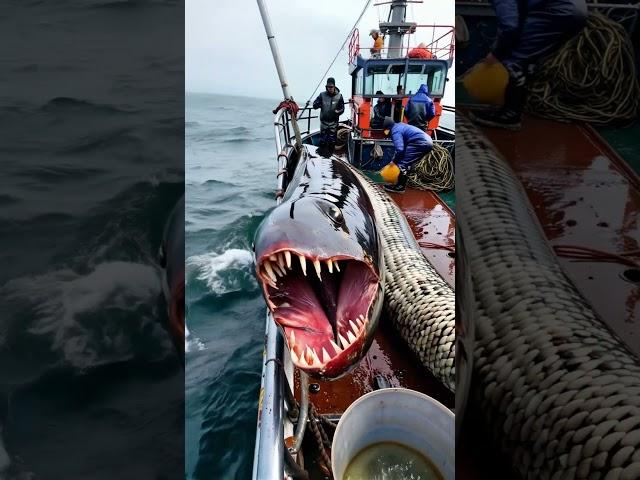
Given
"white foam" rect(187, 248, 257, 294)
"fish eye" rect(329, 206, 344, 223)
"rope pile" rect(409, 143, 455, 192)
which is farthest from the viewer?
"rope pile" rect(409, 143, 455, 192)

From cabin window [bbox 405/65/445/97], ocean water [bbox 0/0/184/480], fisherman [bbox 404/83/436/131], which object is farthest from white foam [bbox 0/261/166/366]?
cabin window [bbox 405/65/445/97]

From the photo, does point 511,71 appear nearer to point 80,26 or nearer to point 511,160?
point 511,160

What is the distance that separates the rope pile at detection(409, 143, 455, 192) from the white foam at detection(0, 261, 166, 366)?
892 cm

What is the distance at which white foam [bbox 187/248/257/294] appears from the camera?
8.14 metres

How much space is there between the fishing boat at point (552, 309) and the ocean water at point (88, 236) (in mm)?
529

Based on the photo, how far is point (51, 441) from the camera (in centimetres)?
107

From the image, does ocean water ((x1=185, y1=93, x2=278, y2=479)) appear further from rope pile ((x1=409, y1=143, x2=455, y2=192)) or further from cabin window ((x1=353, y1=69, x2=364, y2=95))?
cabin window ((x1=353, y1=69, x2=364, y2=95))

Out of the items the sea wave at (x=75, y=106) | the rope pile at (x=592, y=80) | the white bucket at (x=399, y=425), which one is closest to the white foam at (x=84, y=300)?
the sea wave at (x=75, y=106)

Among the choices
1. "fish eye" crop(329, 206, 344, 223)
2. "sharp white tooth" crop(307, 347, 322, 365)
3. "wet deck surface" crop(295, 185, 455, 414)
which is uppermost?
"fish eye" crop(329, 206, 344, 223)

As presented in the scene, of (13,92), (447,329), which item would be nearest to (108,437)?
(13,92)

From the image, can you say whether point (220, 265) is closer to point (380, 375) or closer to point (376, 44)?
point (380, 375)

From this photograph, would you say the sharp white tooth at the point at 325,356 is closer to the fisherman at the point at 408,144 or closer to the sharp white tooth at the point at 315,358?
the sharp white tooth at the point at 315,358

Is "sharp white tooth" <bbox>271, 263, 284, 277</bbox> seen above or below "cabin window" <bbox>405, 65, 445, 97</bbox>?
below

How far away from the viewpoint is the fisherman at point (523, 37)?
52cm
